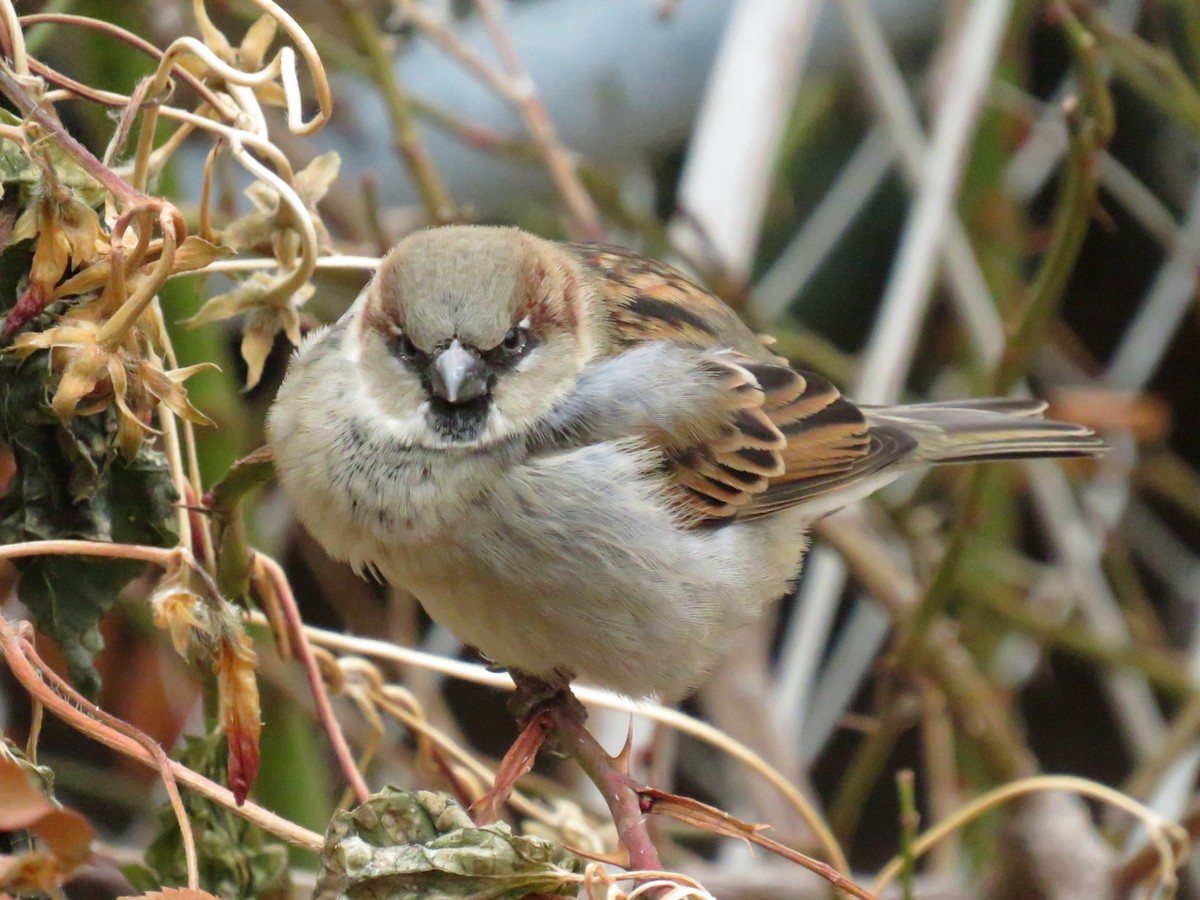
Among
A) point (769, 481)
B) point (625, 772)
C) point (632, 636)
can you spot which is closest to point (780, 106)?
point (769, 481)

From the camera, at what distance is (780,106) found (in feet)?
9.64

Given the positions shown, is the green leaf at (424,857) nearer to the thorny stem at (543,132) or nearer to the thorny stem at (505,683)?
the thorny stem at (505,683)

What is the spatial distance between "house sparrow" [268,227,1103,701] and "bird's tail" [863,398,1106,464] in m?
0.63

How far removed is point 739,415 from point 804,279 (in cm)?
136

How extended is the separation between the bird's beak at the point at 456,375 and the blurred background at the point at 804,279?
37 cm

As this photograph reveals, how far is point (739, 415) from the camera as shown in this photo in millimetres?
2375

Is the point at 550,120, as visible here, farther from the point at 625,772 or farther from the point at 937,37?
the point at 625,772

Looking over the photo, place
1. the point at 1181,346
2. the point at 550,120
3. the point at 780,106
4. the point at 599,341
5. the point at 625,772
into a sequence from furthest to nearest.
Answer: the point at 1181,346 < the point at 550,120 < the point at 780,106 < the point at 599,341 < the point at 625,772

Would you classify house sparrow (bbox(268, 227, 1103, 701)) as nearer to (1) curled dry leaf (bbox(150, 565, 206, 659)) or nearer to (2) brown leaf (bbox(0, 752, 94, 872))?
(1) curled dry leaf (bbox(150, 565, 206, 659))

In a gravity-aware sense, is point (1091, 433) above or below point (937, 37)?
below

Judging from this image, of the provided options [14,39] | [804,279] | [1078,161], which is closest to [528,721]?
[14,39]

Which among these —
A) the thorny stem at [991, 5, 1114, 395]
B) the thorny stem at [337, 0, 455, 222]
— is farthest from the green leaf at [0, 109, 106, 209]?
the thorny stem at [991, 5, 1114, 395]

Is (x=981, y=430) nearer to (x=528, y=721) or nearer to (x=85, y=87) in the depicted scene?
(x=528, y=721)

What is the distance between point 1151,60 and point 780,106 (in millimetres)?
718
